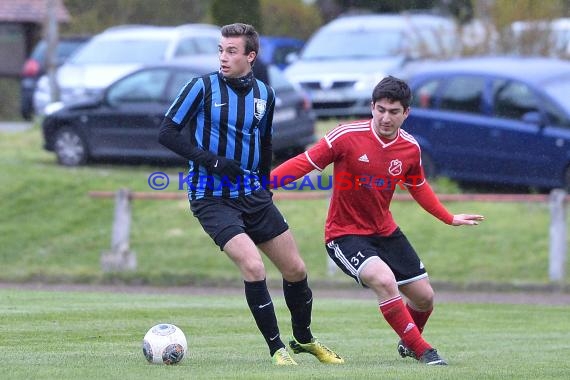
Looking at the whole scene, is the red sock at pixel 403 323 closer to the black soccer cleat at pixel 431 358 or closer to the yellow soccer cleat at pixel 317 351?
the black soccer cleat at pixel 431 358

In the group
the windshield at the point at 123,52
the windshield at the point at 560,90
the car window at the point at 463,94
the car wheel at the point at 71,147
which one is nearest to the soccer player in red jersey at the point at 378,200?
the windshield at the point at 560,90

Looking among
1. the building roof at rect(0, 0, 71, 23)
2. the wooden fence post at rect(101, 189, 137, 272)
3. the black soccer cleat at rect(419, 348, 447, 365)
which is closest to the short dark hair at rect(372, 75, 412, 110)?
the black soccer cleat at rect(419, 348, 447, 365)

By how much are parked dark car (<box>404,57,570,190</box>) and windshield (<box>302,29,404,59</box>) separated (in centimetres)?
549

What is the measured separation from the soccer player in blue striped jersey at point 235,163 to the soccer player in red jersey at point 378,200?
22 centimetres

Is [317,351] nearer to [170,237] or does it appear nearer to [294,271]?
[294,271]

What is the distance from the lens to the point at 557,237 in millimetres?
14641

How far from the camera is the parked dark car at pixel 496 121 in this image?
16.7 metres

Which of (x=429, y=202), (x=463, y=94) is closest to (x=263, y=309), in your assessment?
(x=429, y=202)

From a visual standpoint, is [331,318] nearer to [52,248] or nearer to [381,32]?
[52,248]

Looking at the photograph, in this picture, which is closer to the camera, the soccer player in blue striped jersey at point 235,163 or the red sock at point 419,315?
the soccer player in blue striped jersey at point 235,163

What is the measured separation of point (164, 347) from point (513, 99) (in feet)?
35.5

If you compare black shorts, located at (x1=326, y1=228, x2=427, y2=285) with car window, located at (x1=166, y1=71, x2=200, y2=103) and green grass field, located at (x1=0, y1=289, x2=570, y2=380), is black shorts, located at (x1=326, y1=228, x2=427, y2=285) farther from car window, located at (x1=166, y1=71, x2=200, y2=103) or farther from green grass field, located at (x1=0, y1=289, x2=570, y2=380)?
car window, located at (x1=166, y1=71, x2=200, y2=103)

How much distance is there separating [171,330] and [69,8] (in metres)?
33.2

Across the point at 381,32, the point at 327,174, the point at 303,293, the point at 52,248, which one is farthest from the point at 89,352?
the point at 381,32
